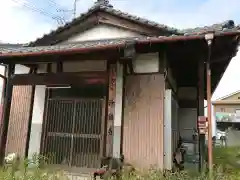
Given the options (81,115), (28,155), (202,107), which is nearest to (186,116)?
(202,107)

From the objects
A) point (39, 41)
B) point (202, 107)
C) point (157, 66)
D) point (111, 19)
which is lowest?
point (202, 107)

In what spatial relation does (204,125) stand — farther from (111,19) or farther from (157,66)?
(111,19)

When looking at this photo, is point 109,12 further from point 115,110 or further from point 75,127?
point 75,127

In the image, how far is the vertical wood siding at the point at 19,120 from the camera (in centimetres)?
865

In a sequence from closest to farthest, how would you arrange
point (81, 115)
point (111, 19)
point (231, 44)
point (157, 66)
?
point (231, 44) → point (157, 66) → point (81, 115) → point (111, 19)

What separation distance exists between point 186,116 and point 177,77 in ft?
5.67

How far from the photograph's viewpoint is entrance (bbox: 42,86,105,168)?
7.95 m

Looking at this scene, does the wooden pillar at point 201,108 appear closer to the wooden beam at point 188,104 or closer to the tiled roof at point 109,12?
the tiled roof at point 109,12

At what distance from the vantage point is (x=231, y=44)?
6.86 metres

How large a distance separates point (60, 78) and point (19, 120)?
2.24m

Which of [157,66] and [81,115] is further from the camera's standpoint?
[81,115]

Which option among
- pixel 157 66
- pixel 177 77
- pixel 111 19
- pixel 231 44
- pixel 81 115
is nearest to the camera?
pixel 231 44

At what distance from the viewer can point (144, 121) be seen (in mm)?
7453

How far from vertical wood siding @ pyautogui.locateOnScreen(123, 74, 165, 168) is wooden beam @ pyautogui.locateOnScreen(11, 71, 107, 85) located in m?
0.95
